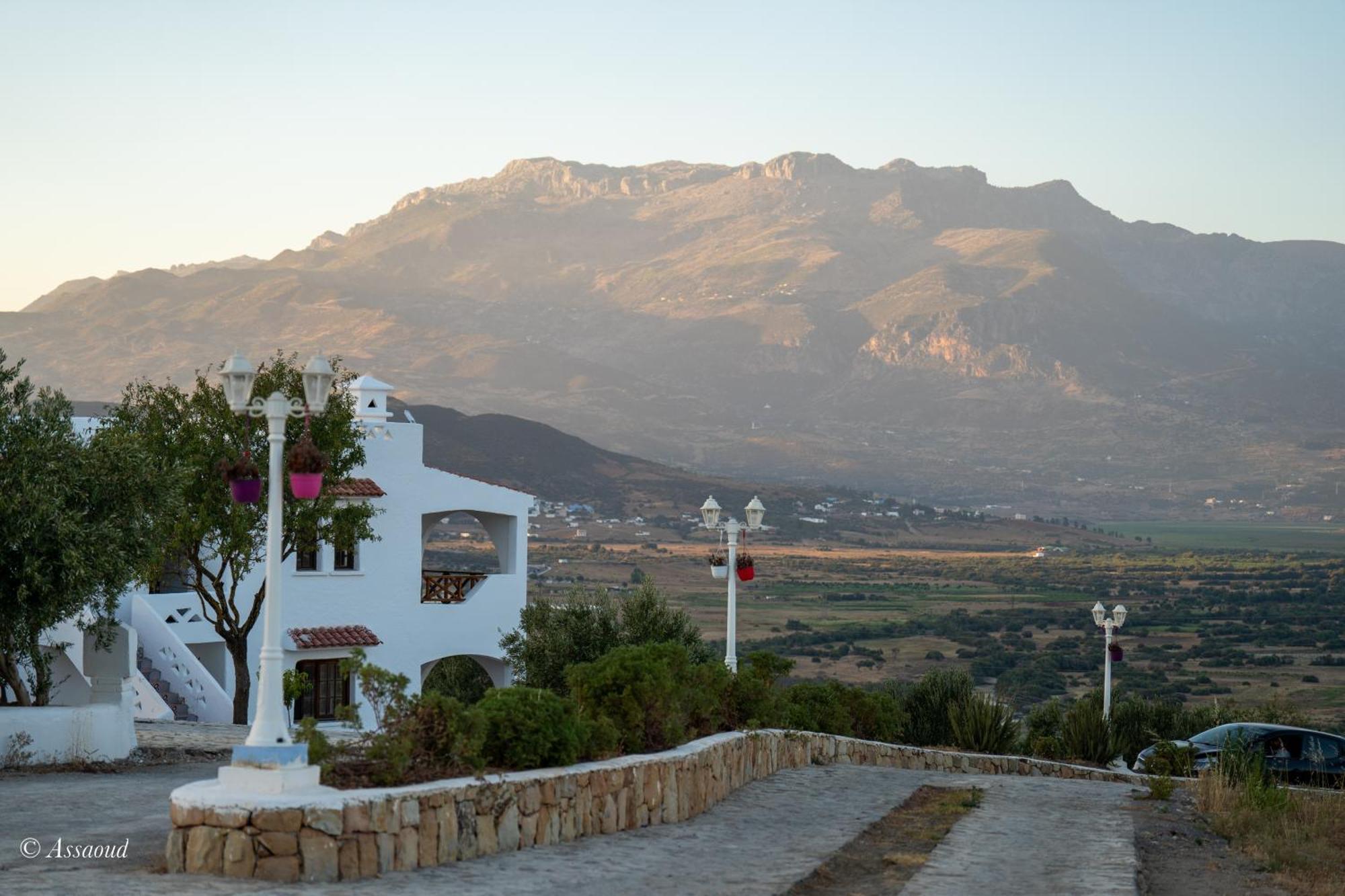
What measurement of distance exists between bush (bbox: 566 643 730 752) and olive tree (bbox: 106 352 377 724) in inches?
385

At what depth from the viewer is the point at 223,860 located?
A: 10.5 metres

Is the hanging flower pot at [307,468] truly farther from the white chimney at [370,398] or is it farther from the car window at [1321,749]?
the white chimney at [370,398]

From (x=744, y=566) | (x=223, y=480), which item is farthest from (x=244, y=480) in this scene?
(x=744, y=566)

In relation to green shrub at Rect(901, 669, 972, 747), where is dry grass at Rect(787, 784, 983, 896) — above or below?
above

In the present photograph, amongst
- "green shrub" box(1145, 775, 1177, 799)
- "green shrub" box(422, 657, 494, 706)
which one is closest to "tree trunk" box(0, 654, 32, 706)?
"green shrub" box(1145, 775, 1177, 799)

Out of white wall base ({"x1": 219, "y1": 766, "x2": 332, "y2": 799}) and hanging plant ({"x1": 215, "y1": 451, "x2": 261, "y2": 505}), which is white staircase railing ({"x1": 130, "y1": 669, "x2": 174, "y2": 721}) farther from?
white wall base ({"x1": 219, "y1": 766, "x2": 332, "y2": 799})

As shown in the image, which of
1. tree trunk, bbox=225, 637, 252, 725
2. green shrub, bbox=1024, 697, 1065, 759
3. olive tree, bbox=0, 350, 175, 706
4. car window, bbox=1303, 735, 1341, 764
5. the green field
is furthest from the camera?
the green field

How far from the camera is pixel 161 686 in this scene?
1051 inches

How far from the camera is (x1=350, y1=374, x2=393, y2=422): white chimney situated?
32.3 metres

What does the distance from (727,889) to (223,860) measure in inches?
132

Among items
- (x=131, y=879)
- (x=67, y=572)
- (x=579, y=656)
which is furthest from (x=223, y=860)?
(x=579, y=656)

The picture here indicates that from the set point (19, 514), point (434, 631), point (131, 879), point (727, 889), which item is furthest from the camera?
point (434, 631)

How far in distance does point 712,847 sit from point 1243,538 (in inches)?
7060

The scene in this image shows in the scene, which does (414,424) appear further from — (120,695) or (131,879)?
(131,879)
